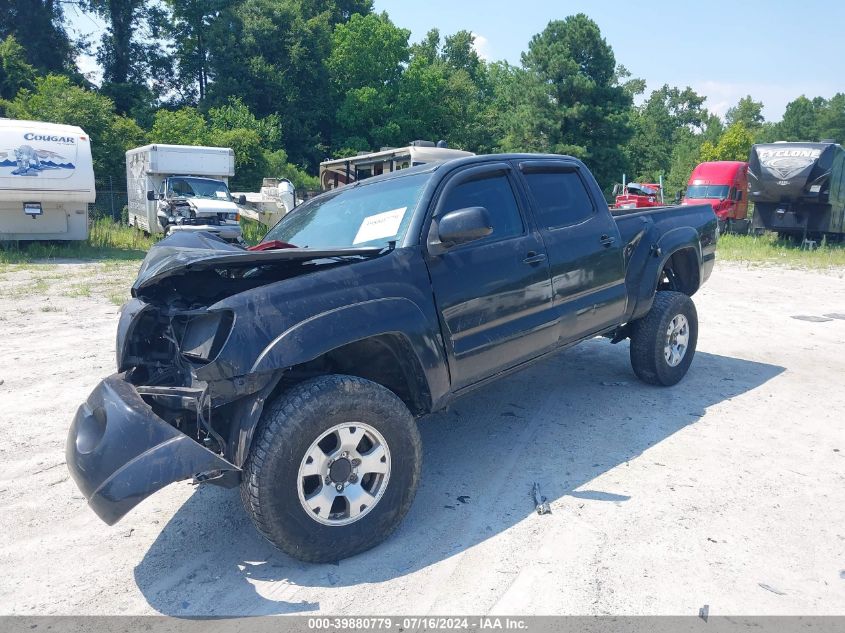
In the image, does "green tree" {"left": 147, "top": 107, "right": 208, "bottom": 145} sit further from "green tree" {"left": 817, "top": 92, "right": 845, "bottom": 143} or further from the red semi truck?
"green tree" {"left": 817, "top": 92, "right": 845, "bottom": 143}

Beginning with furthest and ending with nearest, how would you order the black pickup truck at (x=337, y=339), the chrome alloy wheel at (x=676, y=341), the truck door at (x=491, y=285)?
the chrome alloy wheel at (x=676, y=341) → the truck door at (x=491, y=285) → the black pickup truck at (x=337, y=339)

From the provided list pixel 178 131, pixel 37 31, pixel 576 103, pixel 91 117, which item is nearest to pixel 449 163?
pixel 91 117

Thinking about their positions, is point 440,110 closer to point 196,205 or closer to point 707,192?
point 707,192

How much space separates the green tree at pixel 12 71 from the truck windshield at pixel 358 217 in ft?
128

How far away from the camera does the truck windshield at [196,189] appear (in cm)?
1794

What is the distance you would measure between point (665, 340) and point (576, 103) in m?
36.6

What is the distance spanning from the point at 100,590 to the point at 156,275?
152 centimetres

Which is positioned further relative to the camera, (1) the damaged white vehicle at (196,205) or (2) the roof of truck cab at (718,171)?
(2) the roof of truck cab at (718,171)

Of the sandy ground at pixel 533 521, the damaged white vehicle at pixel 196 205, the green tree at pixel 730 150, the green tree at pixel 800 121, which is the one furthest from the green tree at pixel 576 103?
the green tree at pixel 800 121

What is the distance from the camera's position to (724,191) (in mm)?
24484

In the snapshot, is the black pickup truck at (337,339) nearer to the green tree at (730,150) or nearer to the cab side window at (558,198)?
the cab side window at (558,198)

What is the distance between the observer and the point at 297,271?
11.2 ft

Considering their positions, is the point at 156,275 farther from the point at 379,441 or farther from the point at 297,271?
the point at 379,441

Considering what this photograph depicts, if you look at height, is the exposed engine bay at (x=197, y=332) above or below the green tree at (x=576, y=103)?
below
